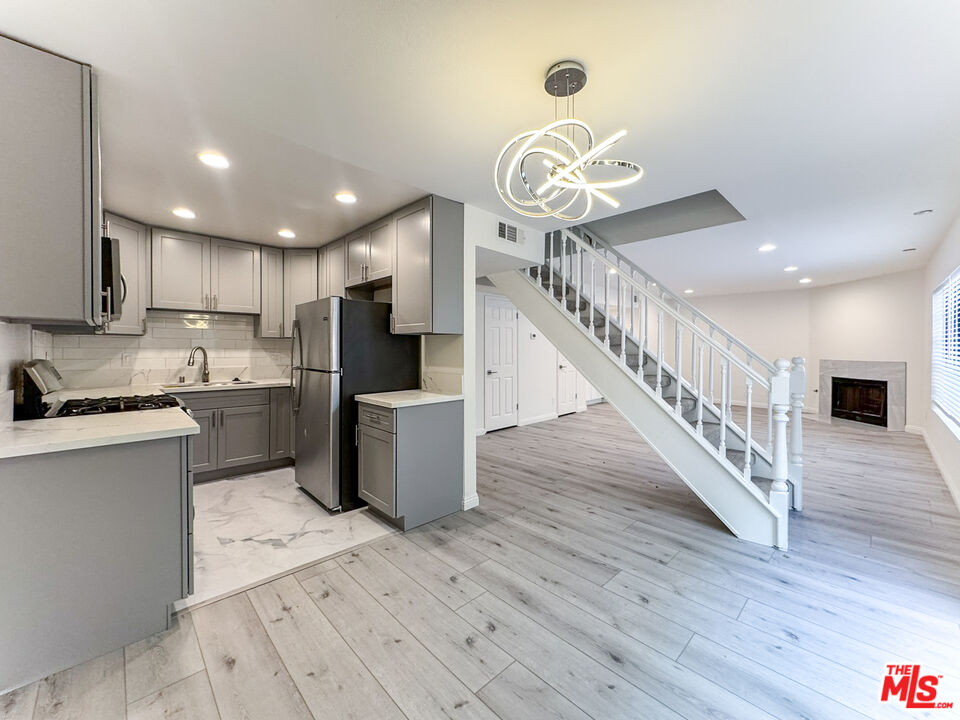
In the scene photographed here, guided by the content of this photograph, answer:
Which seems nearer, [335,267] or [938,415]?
[335,267]

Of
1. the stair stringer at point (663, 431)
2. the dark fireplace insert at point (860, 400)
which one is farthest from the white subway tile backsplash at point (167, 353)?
the dark fireplace insert at point (860, 400)

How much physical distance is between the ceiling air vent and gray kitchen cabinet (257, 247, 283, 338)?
2557 millimetres

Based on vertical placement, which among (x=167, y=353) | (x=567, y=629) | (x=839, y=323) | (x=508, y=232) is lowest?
(x=567, y=629)

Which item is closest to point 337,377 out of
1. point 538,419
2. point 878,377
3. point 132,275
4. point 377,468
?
point 377,468

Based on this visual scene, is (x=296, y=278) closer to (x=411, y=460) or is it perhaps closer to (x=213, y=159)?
(x=213, y=159)

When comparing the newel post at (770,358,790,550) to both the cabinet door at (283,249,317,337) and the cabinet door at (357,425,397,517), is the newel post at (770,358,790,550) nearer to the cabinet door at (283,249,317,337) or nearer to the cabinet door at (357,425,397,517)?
the cabinet door at (357,425,397,517)

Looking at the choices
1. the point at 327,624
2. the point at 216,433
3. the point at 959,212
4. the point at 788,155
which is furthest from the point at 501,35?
the point at 959,212

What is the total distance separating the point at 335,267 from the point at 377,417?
195 cm

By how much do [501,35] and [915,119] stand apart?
217 centimetres

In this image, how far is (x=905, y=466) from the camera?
14.5 ft

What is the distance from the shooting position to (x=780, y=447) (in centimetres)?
270

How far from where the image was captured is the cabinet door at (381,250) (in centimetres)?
333

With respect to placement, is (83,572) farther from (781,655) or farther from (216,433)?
(781,655)

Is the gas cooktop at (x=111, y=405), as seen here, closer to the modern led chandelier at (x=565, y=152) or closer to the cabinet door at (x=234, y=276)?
the cabinet door at (x=234, y=276)
